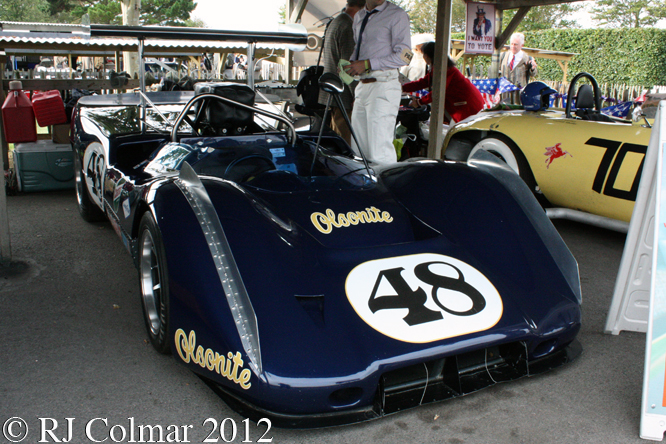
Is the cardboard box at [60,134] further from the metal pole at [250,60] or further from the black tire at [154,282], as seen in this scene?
the black tire at [154,282]

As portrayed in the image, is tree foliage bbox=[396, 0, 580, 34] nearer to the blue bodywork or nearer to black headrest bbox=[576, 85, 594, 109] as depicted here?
black headrest bbox=[576, 85, 594, 109]

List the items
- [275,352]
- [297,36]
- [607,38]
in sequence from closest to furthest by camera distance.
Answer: [275,352]
[297,36]
[607,38]

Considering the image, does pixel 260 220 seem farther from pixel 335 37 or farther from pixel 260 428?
pixel 335 37

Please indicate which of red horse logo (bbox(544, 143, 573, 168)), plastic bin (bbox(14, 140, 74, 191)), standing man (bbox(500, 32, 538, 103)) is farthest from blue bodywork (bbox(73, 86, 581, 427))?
standing man (bbox(500, 32, 538, 103))

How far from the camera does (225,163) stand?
267 centimetres

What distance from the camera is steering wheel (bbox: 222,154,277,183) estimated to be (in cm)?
261

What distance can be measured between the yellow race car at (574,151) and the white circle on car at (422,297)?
184cm

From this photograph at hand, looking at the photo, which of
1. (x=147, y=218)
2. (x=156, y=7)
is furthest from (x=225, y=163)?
(x=156, y=7)

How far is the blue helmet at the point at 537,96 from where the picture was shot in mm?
4602

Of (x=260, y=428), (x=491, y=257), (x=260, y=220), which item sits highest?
(x=260, y=220)

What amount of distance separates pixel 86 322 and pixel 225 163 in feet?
3.16

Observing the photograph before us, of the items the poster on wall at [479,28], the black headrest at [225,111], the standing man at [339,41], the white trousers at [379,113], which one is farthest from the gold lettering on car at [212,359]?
the poster on wall at [479,28]

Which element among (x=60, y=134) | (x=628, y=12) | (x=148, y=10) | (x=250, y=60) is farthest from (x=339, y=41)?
(x=148, y=10)

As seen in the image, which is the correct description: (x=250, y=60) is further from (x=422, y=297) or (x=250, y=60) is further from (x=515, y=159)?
(x=422, y=297)
